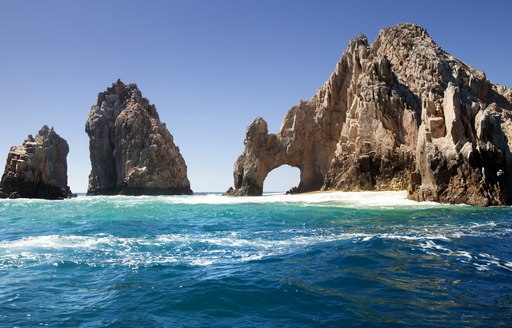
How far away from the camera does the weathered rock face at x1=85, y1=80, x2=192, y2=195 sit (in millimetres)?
98875

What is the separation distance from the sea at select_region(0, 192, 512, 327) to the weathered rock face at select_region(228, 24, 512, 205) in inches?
660

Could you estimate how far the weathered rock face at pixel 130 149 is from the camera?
98.9 metres

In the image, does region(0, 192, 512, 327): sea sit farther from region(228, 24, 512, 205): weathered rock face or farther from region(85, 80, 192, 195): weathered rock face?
region(85, 80, 192, 195): weathered rock face

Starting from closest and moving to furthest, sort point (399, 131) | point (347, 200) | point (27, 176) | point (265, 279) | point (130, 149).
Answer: point (265, 279) → point (347, 200) → point (399, 131) → point (27, 176) → point (130, 149)


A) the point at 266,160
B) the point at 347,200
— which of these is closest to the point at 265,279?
the point at 347,200

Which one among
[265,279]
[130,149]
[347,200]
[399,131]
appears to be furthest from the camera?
[130,149]

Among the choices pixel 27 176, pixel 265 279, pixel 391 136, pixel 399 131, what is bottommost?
pixel 265 279

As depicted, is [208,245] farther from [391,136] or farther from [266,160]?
[266,160]

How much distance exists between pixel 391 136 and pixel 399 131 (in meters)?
2.16

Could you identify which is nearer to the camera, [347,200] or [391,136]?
[347,200]

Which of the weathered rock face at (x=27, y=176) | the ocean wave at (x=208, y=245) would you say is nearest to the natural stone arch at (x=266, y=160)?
the weathered rock face at (x=27, y=176)

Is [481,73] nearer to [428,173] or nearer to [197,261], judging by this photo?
[428,173]

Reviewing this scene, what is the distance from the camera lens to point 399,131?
5616 cm

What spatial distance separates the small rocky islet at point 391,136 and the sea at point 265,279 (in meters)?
16.7
